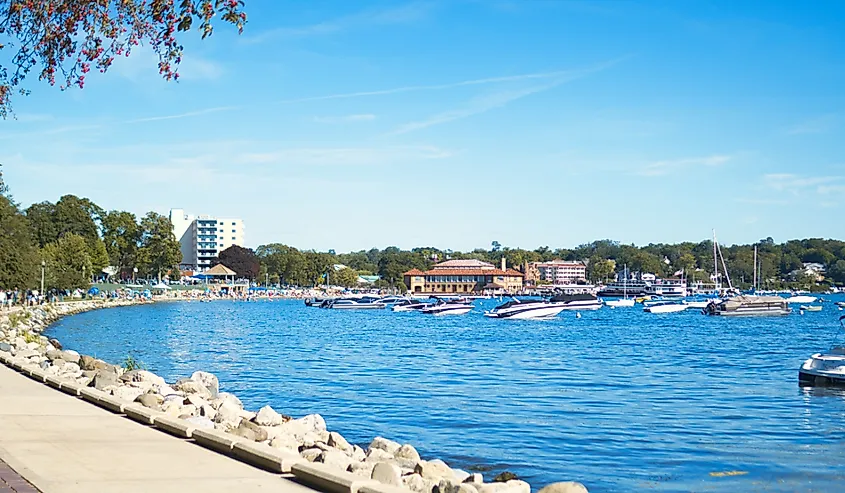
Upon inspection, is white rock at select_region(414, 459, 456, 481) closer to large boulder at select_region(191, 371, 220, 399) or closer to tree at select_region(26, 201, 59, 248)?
large boulder at select_region(191, 371, 220, 399)

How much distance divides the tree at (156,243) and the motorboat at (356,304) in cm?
4198

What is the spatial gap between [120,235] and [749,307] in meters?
107

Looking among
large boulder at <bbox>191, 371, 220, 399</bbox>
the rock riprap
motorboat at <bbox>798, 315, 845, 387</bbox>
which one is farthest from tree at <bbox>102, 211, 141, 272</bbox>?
motorboat at <bbox>798, 315, 845, 387</bbox>

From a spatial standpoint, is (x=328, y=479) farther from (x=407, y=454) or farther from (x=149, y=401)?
(x=149, y=401)

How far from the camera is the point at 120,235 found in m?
158

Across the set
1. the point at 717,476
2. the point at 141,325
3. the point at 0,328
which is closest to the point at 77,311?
the point at 141,325

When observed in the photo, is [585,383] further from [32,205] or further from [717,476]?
[32,205]

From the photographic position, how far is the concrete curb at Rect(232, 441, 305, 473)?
35.9 feet

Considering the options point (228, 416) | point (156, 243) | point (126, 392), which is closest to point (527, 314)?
point (126, 392)

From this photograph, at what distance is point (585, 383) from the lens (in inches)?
1241

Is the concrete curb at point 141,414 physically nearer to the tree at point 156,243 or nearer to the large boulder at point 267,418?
the large boulder at point 267,418

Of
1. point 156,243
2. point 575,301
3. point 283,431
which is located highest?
point 156,243

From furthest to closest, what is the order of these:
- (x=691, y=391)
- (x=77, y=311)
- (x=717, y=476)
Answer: (x=77, y=311)
(x=691, y=391)
(x=717, y=476)

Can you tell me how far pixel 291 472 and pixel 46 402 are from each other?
28.9 ft
